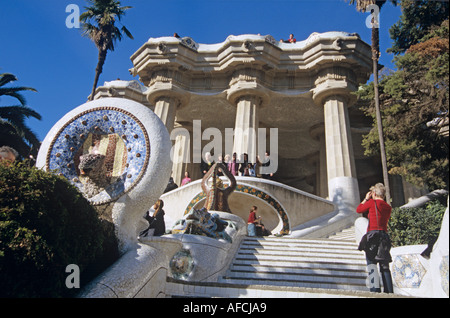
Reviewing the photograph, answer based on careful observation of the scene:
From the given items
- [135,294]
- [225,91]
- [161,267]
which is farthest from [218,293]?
[225,91]

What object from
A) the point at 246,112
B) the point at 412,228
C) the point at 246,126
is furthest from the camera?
the point at 246,112

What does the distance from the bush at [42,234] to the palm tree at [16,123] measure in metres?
13.1

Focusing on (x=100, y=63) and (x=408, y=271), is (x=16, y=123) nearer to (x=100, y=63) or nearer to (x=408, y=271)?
(x=100, y=63)

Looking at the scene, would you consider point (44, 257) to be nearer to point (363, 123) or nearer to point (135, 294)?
point (135, 294)

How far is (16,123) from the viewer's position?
52.7 ft

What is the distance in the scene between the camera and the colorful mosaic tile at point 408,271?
6.29 metres

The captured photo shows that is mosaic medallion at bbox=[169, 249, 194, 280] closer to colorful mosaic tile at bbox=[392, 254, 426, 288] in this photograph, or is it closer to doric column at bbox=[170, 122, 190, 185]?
colorful mosaic tile at bbox=[392, 254, 426, 288]

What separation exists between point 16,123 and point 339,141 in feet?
45.6

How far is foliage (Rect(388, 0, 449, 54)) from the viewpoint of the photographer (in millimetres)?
14461

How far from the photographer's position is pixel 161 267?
14.5 feet

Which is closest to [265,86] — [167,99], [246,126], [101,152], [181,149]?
[246,126]

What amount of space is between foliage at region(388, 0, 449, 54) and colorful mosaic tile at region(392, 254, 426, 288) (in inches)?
384
